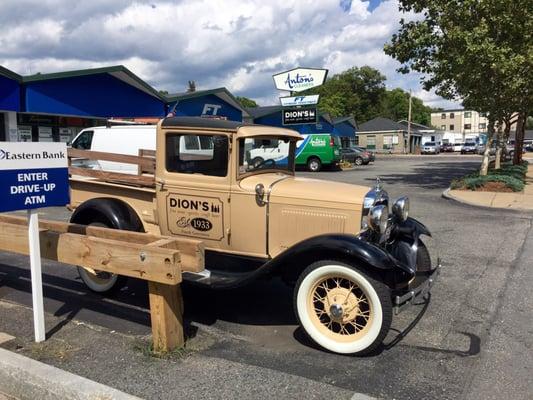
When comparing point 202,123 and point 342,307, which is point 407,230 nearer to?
point 342,307

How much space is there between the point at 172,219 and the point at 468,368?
9.78 feet

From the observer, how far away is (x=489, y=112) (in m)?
17.7

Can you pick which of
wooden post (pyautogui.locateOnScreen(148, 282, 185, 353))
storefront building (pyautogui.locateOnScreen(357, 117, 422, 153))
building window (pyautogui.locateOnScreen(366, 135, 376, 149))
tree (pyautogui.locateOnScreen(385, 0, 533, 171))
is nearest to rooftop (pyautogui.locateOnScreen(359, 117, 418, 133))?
storefront building (pyautogui.locateOnScreen(357, 117, 422, 153))

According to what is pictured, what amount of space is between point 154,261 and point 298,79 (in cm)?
2640

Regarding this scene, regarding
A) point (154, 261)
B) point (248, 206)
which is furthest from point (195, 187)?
point (154, 261)

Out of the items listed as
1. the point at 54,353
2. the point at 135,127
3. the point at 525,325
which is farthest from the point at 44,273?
the point at 525,325

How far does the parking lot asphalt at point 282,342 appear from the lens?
3463 millimetres

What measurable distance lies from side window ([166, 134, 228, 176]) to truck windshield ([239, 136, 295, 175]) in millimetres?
181

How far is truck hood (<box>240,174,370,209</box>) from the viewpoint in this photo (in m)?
4.41

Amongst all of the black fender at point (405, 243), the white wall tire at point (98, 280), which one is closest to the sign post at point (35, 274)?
the white wall tire at point (98, 280)

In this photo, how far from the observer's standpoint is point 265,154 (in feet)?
16.9

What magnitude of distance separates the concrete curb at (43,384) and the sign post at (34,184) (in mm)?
645

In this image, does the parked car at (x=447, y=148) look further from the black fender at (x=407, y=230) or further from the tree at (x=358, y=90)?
the black fender at (x=407, y=230)

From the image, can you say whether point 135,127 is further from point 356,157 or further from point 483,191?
point 356,157
